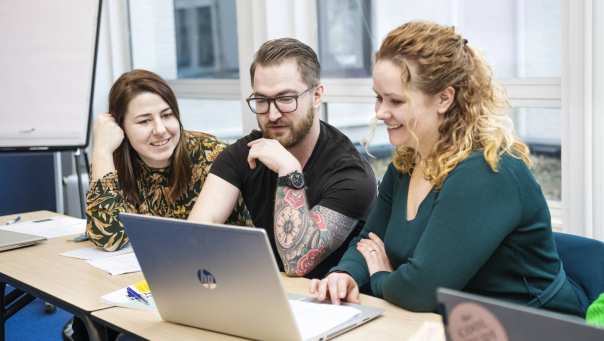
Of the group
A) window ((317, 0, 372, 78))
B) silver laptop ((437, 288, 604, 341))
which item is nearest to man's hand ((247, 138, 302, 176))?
window ((317, 0, 372, 78))

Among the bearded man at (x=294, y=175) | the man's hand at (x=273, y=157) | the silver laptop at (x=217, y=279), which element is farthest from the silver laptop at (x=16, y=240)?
the silver laptop at (x=217, y=279)

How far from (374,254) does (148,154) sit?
102cm

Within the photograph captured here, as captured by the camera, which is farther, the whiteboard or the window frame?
the whiteboard

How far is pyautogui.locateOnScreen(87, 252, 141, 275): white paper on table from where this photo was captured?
2.03 metres

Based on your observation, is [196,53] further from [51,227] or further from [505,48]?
[505,48]

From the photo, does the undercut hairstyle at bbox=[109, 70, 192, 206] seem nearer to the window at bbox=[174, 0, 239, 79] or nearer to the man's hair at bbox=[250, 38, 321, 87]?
the man's hair at bbox=[250, 38, 321, 87]

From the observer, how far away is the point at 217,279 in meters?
1.36

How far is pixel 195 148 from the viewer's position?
2.52m

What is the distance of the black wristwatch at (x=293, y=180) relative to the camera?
6.49 ft

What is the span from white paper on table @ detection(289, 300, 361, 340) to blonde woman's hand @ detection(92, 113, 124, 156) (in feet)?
3.77

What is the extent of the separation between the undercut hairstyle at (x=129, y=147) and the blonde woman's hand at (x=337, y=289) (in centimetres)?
93

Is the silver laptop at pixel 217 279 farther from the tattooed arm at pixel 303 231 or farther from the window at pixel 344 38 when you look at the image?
the window at pixel 344 38

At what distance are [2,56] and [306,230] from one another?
256cm

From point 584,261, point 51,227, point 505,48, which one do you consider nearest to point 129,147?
point 51,227
